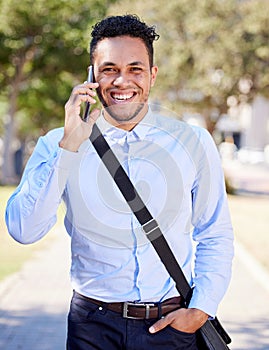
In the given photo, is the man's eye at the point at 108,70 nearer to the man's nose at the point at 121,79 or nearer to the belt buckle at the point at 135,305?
the man's nose at the point at 121,79

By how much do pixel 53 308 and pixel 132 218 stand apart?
5.01 m

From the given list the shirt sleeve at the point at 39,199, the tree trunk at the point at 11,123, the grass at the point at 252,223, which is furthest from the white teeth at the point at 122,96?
the tree trunk at the point at 11,123

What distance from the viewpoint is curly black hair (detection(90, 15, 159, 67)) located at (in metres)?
2.65

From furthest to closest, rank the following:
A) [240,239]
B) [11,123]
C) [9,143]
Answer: [9,143], [11,123], [240,239]

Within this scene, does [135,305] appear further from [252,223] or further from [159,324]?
[252,223]

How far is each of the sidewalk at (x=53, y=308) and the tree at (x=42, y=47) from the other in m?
16.1

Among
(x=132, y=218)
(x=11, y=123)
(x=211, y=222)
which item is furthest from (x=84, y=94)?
(x=11, y=123)

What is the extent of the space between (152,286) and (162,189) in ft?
1.15

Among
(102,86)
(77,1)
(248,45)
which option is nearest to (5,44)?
(77,1)

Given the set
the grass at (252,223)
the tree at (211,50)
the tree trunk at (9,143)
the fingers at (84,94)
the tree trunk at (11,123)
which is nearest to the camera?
the fingers at (84,94)

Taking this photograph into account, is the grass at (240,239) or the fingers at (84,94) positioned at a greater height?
the fingers at (84,94)

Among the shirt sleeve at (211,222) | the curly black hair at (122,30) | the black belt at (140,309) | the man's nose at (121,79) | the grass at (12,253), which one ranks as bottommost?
the grass at (12,253)

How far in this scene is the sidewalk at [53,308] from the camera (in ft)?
20.6

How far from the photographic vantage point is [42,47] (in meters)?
27.3
